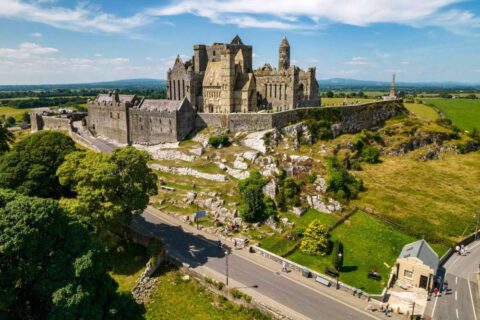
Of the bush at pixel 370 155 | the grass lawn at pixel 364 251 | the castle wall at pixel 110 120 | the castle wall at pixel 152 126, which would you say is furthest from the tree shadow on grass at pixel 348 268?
the castle wall at pixel 110 120

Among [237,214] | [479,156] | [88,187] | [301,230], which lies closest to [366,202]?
[301,230]

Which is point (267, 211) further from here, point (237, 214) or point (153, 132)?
point (153, 132)

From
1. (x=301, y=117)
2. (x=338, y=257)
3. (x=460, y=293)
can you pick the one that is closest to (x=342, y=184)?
(x=338, y=257)

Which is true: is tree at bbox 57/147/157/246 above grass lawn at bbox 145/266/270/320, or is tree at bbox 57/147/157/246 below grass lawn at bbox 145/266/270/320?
above

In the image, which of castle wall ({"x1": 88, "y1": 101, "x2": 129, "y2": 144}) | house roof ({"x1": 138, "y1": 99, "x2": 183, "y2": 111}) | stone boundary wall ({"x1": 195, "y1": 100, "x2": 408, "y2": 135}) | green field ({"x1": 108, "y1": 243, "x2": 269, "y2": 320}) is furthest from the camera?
castle wall ({"x1": 88, "y1": 101, "x2": 129, "y2": 144})

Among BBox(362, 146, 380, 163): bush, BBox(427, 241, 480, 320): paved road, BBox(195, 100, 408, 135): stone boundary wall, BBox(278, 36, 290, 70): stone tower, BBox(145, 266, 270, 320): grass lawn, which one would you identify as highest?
BBox(278, 36, 290, 70): stone tower

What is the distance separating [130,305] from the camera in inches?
1147

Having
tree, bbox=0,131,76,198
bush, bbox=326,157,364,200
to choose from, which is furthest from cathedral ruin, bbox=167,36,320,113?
tree, bbox=0,131,76,198

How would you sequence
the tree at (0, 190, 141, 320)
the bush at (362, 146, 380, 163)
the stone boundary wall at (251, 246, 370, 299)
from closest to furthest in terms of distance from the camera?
1. the tree at (0, 190, 141, 320)
2. the stone boundary wall at (251, 246, 370, 299)
3. the bush at (362, 146, 380, 163)

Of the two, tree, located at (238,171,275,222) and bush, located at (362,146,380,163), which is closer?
tree, located at (238,171,275,222)

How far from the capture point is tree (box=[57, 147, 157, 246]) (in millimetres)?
44750

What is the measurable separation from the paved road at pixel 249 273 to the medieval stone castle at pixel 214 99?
31.7 metres

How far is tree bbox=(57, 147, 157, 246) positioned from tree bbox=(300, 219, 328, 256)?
22283 mm

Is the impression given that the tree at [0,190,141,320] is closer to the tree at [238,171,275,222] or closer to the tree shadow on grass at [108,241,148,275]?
the tree shadow on grass at [108,241,148,275]
